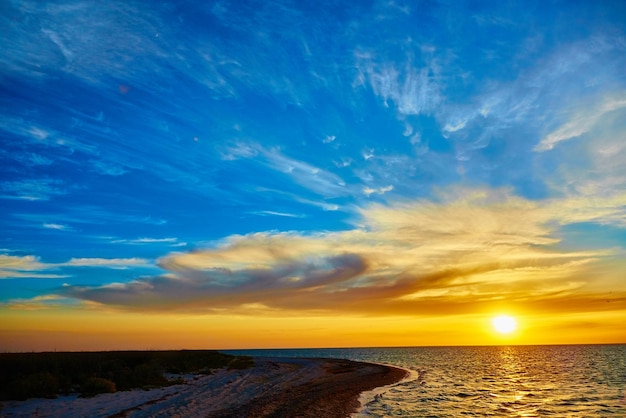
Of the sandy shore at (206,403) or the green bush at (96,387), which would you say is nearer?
the sandy shore at (206,403)

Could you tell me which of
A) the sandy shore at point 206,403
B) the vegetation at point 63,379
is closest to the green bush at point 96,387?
the vegetation at point 63,379

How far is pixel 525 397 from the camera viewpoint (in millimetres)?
38375

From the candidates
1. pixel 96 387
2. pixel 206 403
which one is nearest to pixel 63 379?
pixel 96 387

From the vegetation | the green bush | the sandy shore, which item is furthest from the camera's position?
the green bush

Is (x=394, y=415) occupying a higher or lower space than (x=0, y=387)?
lower

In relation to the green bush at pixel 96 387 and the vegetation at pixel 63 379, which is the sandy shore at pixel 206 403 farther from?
the vegetation at pixel 63 379

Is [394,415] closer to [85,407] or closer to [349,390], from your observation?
[349,390]

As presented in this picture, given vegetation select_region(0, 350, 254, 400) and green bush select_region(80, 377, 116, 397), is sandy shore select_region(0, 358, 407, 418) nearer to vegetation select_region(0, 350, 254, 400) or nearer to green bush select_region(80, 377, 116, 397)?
green bush select_region(80, 377, 116, 397)

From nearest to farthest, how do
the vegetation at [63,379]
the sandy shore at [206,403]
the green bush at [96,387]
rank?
the sandy shore at [206,403], the vegetation at [63,379], the green bush at [96,387]

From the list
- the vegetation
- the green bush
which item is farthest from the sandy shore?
the vegetation

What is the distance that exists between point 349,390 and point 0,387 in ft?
87.1

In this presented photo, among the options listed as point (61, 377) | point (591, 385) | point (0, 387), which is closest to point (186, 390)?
point (61, 377)

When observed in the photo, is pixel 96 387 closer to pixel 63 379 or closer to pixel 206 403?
pixel 63 379

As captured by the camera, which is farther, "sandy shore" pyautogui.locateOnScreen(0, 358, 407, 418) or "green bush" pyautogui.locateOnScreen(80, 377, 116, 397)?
"green bush" pyautogui.locateOnScreen(80, 377, 116, 397)
